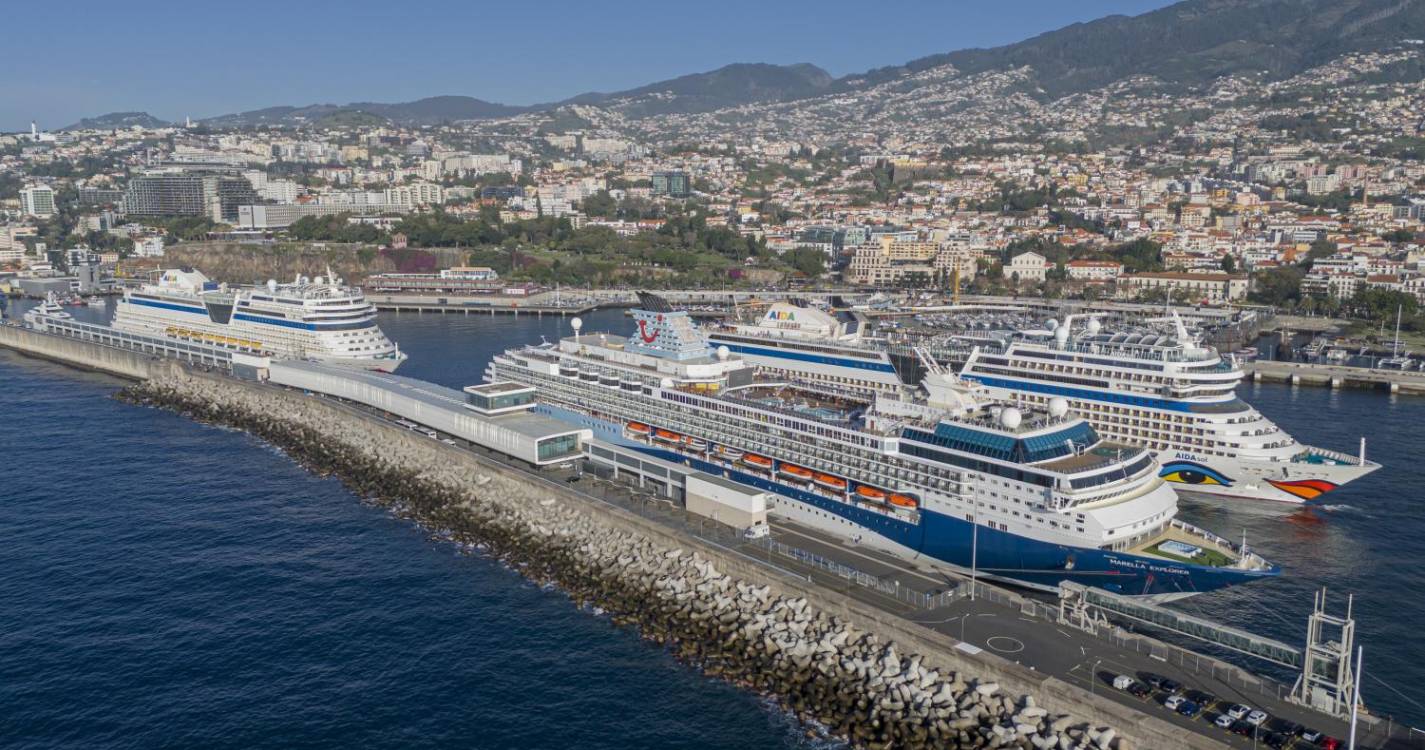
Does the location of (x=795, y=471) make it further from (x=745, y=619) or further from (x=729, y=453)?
(x=745, y=619)

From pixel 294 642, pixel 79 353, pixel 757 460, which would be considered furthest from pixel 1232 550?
pixel 79 353

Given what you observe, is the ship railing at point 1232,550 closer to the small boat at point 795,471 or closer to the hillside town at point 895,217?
the small boat at point 795,471

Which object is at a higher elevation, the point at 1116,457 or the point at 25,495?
the point at 1116,457

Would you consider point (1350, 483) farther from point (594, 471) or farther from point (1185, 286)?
point (1185, 286)

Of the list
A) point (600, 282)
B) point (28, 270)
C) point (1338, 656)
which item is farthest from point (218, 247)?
point (1338, 656)

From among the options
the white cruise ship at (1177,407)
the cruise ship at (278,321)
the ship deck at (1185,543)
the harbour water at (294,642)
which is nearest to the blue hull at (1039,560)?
the ship deck at (1185,543)

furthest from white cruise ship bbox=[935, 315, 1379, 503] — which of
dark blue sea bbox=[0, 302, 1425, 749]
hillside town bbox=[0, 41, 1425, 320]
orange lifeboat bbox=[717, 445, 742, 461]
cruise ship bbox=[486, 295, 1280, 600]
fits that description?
hillside town bbox=[0, 41, 1425, 320]

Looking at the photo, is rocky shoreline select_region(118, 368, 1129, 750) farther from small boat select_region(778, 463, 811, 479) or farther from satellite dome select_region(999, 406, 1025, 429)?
satellite dome select_region(999, 406, 1025, 429)
